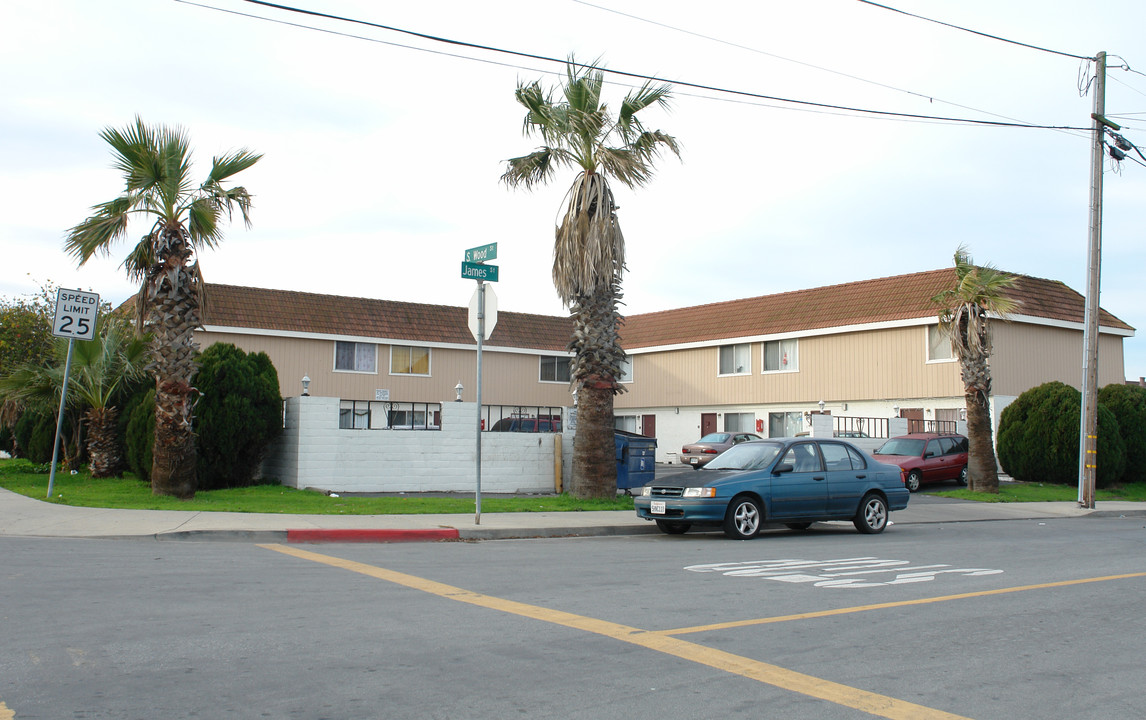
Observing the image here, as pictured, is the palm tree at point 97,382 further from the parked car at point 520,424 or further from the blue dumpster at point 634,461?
the blue dumpster at point 634,461

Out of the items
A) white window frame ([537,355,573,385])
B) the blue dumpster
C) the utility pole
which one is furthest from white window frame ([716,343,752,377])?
the blue dumpster

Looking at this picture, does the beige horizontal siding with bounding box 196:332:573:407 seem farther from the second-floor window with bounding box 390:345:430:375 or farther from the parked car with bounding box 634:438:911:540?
the parked car with bounding box 634:438:911:540

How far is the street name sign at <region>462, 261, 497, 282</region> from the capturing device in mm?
13961

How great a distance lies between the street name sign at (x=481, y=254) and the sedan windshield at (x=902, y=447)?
1628 centimetres

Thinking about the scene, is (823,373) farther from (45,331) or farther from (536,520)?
(45,331)

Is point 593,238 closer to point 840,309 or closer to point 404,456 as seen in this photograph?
point 404,456

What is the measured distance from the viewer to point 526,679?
18.5 ft

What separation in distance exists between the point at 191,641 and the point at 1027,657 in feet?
18.7

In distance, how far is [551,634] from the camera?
6898 millimetres

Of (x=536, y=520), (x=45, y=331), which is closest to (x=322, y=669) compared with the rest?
(x=536, y=520)

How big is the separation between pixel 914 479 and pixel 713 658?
68.7ft

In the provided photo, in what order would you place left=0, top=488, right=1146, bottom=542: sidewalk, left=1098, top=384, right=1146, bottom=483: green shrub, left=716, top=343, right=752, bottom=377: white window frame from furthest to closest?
left=716, top=343, right=752, bottom=377: white window frame
left=1098, top=384, right=1146, bottom=483: green shrub
left=0, top=488, right=1146, bottom=542: sidewalk

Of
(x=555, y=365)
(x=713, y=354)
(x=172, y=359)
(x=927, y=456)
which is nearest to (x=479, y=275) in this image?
(x=172, y=359)

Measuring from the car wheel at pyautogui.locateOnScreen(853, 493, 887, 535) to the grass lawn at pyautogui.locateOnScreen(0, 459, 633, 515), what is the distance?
422 cm
